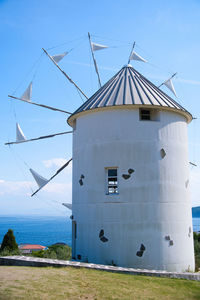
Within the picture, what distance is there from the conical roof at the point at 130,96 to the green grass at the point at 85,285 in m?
7.45

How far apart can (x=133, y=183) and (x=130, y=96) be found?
4.10 meters

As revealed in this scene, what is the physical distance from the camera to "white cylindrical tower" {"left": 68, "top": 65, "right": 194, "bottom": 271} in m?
13.6

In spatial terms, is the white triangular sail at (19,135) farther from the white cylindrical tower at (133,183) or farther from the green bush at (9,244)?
the green bush at (9,244)

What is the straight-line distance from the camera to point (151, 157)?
46.9ft

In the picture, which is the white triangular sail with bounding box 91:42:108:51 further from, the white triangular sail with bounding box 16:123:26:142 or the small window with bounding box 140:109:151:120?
the white triangular sail with bounding box 16:123:26:142

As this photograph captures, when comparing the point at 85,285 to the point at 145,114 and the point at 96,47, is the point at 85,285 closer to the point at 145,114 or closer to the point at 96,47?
the point at 145,114

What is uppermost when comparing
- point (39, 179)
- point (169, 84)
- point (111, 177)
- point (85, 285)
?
point (169, 84)

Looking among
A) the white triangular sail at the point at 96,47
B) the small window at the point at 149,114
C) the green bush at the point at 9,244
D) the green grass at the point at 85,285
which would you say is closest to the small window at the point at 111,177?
the small window at the point at 149,114

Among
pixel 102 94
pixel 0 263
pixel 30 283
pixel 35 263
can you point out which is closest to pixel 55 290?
pixel 30 283

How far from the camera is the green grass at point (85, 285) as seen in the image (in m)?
7.91

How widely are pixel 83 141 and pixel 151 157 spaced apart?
11.4 feet

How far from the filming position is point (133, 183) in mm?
13961

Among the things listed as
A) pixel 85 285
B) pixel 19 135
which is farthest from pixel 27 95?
pixel 85 285

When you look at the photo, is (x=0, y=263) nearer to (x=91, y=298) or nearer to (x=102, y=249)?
(x=102, y=249)
